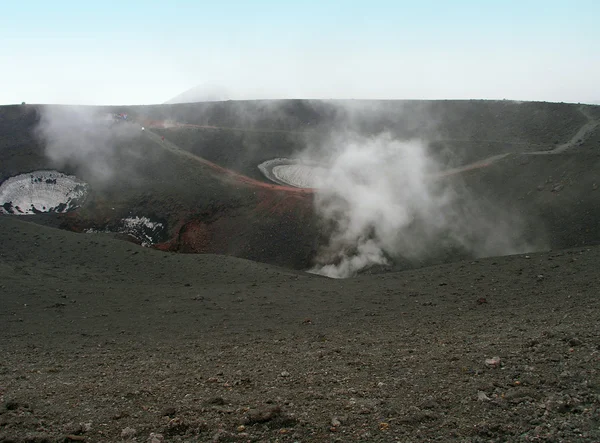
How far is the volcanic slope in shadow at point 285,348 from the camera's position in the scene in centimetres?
584

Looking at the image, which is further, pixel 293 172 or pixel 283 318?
pixel 293 172

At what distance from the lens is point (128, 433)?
576 centimetres

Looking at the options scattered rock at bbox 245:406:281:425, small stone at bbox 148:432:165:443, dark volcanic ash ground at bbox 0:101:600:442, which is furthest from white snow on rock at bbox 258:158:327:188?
small stone at bbox 148:432:165:443

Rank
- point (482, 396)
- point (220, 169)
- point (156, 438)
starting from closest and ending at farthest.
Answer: point (156, 438) < point (482, 396) < point (220, 169)

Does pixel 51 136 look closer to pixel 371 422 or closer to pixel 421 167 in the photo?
pixel 421 167

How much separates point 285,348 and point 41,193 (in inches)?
989

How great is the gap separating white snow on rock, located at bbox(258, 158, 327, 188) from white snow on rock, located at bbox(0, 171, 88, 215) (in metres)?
10.5

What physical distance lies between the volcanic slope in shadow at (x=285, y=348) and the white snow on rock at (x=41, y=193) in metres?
10.9

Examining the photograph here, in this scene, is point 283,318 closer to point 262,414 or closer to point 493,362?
point 493,362

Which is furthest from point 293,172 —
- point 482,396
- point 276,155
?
point 482,396

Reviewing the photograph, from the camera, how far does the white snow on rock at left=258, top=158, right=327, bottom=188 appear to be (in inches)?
1156

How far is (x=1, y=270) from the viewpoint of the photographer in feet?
48.3

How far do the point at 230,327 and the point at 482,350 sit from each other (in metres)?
5.58

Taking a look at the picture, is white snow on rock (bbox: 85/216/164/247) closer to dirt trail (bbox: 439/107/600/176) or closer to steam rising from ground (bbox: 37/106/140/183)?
steam rising from ground (bbox: 37/106/140/183)
